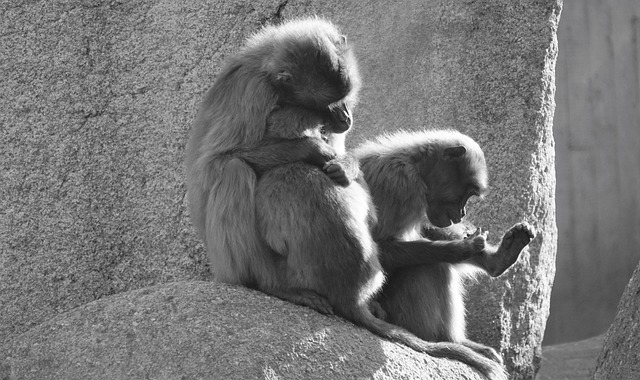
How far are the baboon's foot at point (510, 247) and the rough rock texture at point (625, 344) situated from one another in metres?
0.56

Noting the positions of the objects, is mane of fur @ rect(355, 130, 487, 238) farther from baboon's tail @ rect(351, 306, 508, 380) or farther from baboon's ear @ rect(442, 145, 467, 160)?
baboon's tail @ rect(351, 306, 508, 380)

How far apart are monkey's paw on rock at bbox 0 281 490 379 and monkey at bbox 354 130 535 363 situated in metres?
0.42

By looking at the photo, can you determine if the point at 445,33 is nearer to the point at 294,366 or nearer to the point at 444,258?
the point at 444,258

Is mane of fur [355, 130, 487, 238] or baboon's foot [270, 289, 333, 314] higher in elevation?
mane of fur [355, 130, 487, 238]

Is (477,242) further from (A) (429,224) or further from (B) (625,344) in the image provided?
(B) (625,344)

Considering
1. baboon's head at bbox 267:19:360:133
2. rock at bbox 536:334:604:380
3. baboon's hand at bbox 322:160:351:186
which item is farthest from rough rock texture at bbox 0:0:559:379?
rock at bbox 536:334:604:380

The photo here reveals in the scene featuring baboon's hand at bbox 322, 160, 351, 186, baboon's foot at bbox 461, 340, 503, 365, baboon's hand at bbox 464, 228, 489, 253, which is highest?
baboon's hand at bbox 322, 160, 351, 186

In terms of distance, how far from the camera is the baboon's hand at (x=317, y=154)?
5.47 m

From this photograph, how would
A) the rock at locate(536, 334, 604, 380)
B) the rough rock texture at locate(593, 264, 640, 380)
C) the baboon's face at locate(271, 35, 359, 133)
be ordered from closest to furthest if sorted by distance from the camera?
the rough rock texture at locate(593, 264, 640, 380), the baboon's face at locate(271, 35, 359, 133), the rock at locate(536, 334, 604, 380)

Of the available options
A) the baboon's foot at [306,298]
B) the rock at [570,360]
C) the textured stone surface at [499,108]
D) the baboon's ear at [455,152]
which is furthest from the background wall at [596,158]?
the baboon's foot at [306,298]

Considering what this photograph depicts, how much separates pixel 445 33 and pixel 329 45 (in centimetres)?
109

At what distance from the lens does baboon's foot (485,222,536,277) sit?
5684 mm

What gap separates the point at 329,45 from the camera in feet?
18.6

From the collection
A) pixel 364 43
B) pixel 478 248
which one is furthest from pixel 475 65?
pixel 478 248
